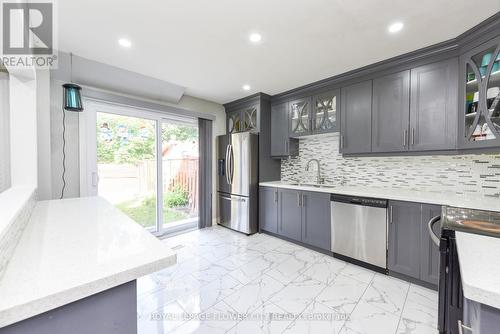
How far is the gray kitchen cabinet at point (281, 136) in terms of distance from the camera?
3.53m

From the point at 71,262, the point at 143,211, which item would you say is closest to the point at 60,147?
the point at 143,211

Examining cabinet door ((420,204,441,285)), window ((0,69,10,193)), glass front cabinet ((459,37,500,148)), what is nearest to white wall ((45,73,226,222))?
window ((0,69,10,193))

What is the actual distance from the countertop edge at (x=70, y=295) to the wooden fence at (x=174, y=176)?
Answer: 2861 millimetres

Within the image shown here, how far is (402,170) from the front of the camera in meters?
2.63

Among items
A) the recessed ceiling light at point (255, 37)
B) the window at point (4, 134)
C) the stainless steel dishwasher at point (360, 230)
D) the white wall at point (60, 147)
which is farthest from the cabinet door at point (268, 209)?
the window at point (4, 134)

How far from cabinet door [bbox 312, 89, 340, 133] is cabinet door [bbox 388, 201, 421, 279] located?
4.23 feet

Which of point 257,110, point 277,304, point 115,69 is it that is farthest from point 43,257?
point 257,110

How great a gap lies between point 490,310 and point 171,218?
371 cm

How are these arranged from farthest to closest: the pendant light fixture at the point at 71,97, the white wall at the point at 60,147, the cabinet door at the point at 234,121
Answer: the cabinet door at the point at 234,121 < the white wall at the point at 60,147 < the pendant light fixture at the point at 71,97

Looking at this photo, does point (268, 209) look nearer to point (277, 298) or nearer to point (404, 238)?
point (277, 298)

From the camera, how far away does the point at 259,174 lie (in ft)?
12.0

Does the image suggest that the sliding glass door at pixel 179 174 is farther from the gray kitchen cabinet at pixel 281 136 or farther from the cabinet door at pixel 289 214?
the cabinet door at pixel 289 214

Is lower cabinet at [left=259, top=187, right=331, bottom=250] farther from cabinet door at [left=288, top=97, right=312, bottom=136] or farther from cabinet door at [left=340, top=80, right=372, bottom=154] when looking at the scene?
cabinet door at [left=288, top=97, right=312, bottom=136]

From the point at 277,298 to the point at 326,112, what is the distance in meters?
2.46
